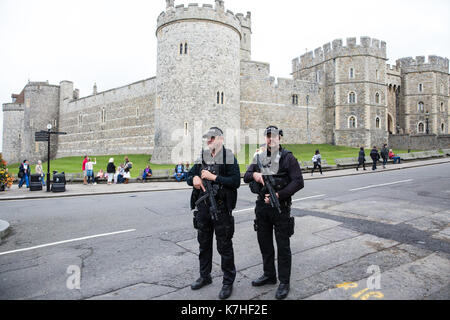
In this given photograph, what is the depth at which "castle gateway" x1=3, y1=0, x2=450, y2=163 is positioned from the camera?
86.9 feet

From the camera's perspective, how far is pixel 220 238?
356 cm

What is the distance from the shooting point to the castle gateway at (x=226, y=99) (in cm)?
2650

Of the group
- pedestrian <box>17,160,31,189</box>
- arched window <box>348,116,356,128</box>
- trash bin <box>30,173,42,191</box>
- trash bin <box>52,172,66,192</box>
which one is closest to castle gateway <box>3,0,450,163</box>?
arched window <box>348,116,356,128</box>

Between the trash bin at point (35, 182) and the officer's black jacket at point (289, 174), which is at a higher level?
the officer's black jacket at point (289, 174)

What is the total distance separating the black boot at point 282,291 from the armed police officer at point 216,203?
20.7 inches

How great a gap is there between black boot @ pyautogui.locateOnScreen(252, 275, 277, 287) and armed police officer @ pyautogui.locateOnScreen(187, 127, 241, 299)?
29 centimetres

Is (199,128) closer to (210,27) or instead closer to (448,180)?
(210,27)

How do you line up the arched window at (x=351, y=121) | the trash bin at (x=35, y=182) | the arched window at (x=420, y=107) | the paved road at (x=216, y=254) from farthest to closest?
the arched window at (x=420, y=107) → the arched window at (x=351, y=121) → the trash bin at (x=35, y=182) → the paved road at (x=216, y=254)

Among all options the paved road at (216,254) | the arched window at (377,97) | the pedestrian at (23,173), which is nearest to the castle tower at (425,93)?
the arched window at (377,97)

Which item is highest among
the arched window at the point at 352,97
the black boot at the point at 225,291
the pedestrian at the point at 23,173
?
the arched window at the point at 352,97

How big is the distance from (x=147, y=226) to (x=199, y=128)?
2006cm

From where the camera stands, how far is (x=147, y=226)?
643 centimetres

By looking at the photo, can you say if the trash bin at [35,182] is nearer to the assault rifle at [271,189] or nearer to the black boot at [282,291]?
the assault rifle at [271,189]
